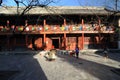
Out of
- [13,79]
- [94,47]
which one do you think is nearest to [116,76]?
[13,79]

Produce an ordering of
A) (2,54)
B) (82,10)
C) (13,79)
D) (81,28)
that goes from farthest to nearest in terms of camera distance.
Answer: (82,10), (81,28), (2,54), (13,79)

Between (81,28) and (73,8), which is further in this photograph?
(73,8)

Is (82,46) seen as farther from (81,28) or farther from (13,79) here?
(13,79)

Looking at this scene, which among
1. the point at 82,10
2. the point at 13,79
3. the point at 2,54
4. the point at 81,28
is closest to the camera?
the point at 13,79

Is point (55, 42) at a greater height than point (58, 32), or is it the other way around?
point (58, 32)

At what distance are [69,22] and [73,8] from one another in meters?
3.95

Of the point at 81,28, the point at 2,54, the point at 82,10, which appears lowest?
the point at 2,54

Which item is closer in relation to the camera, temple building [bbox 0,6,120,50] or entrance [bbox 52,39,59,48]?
temple building [bbox 0,6,120,50]

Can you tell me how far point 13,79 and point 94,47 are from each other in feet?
93.0

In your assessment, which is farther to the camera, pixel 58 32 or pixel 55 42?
pixel 55 42

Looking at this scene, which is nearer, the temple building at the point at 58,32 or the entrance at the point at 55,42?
the temple building at the point at 58,32

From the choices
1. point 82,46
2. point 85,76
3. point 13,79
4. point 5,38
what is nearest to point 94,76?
point 85,76

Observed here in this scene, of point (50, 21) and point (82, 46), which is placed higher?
point (50, 21)

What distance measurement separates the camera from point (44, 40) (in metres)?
44.1
